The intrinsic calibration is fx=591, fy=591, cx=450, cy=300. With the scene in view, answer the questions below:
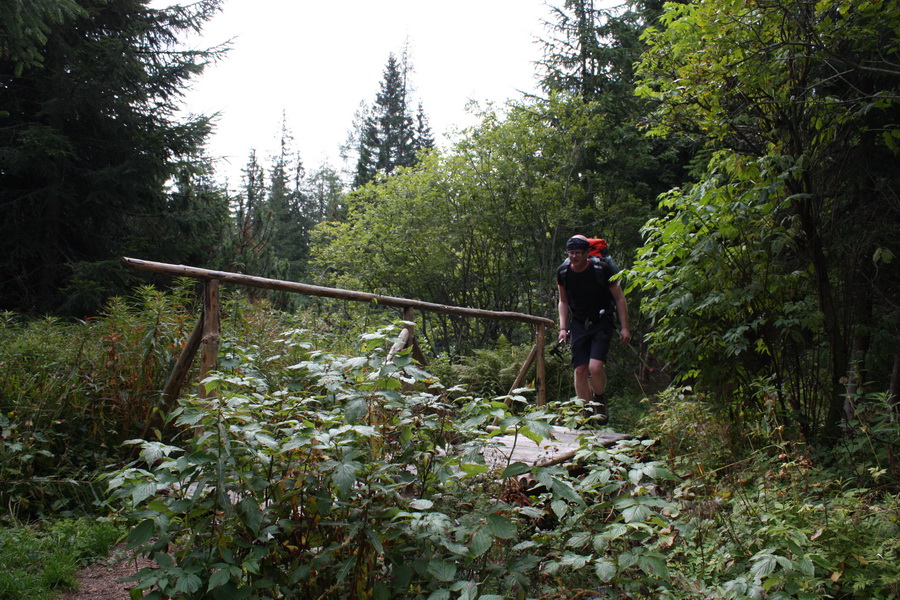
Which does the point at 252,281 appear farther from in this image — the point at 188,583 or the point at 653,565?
the point at 653,565

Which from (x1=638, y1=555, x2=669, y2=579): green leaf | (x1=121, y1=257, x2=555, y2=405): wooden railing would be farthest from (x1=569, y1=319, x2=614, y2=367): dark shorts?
(x1=638, y1=555, x2=669, y2=579): green leaf

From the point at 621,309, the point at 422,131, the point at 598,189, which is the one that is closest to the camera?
the point at 621,309

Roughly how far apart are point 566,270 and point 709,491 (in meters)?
2.62

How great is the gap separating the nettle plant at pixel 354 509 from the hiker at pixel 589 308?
3.04m

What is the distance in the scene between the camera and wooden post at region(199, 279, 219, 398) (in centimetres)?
374

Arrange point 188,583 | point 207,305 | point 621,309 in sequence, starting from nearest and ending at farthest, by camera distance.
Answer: point 188,583 → point 207,305 → point 621,309

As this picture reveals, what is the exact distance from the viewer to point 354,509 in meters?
2.32

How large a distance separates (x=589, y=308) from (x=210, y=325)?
3401 millimetres

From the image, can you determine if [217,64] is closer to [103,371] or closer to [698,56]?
[103,371]

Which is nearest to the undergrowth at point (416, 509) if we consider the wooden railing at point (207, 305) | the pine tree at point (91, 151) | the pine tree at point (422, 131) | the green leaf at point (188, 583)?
the green leaf at point (188, 583)

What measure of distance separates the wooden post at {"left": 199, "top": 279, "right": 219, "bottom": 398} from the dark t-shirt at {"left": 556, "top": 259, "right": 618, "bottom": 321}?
3275 millimetres

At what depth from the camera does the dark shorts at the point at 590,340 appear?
219 inches

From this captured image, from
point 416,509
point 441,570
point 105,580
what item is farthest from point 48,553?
point 441,570

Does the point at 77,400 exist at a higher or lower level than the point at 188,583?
higher
